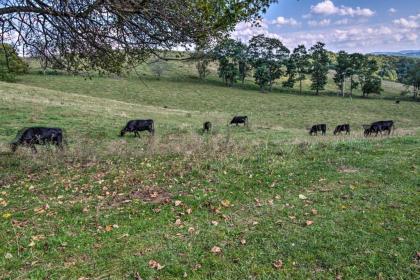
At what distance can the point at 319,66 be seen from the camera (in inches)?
3462

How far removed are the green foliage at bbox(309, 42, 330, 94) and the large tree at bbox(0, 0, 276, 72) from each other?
82431 millimetres

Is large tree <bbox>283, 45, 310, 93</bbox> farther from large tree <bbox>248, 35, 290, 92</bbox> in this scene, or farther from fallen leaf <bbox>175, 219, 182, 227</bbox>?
fallen leaf <bbox>175, 219, 182, 227</bbox>

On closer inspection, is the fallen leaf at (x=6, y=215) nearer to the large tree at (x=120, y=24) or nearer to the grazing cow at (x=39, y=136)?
the large tree at (x=120, y=24)

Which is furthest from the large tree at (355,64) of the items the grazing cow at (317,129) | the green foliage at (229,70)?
the grazing cow at (317,129)

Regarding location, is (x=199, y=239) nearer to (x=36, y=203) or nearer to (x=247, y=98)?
(x=36, y=203)

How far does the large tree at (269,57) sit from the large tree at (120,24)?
7897 cm

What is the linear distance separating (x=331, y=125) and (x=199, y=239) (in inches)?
1497

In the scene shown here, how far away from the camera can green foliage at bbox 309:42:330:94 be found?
3455 inches

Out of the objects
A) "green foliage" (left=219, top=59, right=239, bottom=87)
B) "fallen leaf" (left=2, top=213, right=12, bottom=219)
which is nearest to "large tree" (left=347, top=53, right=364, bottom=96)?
"green foliage" (left=219, top=59, right=239, bottom=87)

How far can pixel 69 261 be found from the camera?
5.54m

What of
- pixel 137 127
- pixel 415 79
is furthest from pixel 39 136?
pixel 415 79

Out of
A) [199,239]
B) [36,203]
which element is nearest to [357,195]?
[199,239]

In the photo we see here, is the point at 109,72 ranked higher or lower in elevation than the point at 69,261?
higher

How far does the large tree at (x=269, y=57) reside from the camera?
88.0 meters
